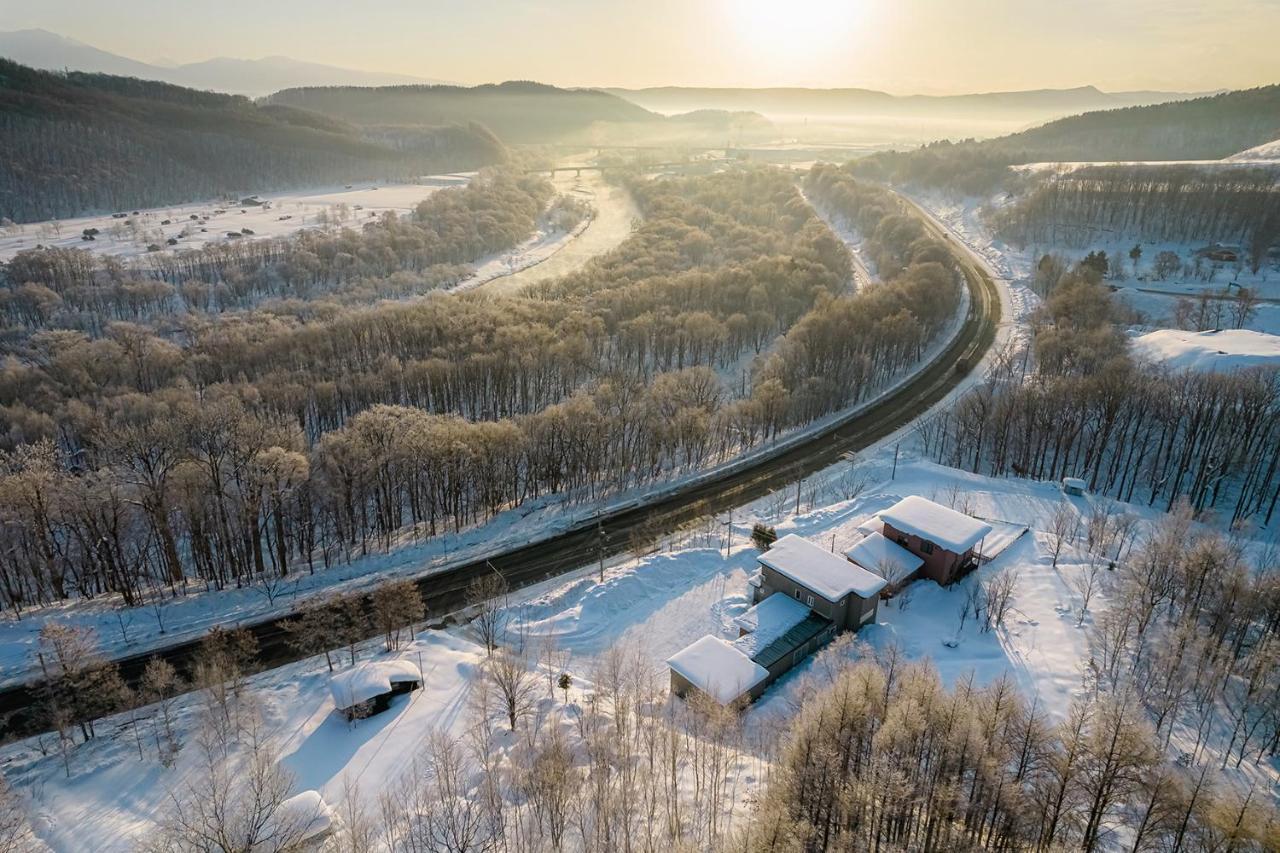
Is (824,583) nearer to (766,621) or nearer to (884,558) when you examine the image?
(766,621)

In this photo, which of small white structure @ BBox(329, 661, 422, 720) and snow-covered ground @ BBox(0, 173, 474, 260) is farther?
snow-covered ground @ BBox(0, 173, 474, 260)

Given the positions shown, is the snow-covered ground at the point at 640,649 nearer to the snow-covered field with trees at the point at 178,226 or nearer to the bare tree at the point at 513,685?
the bare tree at the point at 513,685

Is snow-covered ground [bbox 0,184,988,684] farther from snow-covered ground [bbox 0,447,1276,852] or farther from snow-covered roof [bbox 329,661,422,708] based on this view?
snow-covered roof [bbox 329,661,422,708]

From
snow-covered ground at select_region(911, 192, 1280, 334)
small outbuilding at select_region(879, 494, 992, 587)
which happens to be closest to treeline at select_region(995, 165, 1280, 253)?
snow-covered ground at select_region(911, 192, 1280, 334)

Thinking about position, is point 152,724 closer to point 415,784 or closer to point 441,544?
point 415,784

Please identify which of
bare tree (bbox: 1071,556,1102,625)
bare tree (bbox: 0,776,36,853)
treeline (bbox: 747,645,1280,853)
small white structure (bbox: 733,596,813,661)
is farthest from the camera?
bare tree (bbox: 1071,556,1102,625)

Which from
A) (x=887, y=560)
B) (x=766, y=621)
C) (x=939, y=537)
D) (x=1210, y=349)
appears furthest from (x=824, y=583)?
(x=1210, y=349)

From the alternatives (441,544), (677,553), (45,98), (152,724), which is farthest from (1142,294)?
(45,98)
